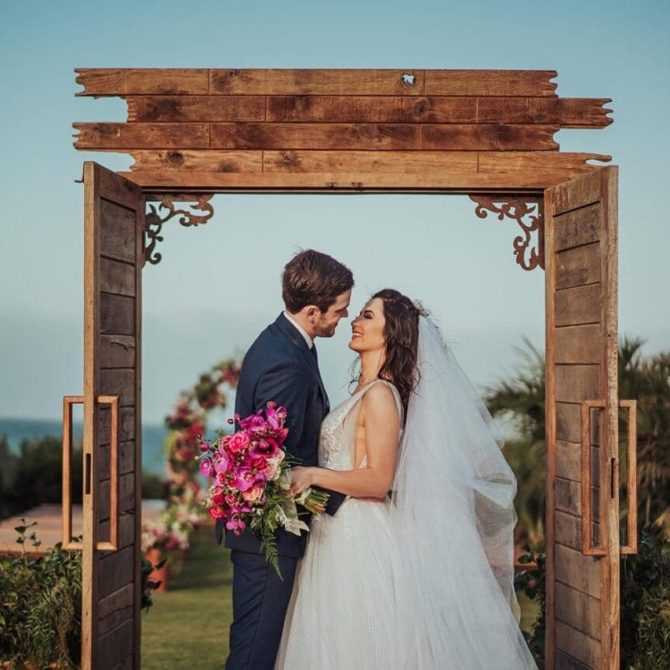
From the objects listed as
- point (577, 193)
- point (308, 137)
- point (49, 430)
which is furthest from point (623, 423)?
point (49, 430)

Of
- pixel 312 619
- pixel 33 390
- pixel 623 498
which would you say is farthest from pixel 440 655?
pixel 33 390

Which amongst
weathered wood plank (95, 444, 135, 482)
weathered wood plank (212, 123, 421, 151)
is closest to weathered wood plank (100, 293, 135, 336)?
weathered wood plank (95, 444, 135, 482)

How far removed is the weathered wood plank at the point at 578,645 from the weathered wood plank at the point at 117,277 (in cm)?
247

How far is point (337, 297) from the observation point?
4562 millimetres

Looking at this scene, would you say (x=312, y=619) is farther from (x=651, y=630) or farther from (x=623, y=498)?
(x=623, y=498)

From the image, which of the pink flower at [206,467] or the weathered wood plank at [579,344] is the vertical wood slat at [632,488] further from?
the pink flower at [206,467]

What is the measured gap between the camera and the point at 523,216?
5.45 m

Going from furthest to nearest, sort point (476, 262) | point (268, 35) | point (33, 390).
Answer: point (33, 390) < point (476, 262) < point (268, 35)

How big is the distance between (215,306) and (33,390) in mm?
7646

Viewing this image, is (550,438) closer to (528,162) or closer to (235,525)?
(528,162)

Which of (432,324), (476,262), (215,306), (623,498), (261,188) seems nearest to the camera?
(432,324)

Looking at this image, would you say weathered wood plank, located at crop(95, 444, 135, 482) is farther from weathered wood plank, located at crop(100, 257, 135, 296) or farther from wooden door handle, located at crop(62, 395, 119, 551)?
weathered wood plank, located at crop(100, 257, 135, 296)

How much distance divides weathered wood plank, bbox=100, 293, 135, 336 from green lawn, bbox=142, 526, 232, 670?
11.2 ft

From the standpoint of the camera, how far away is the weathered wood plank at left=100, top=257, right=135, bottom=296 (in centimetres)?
501
